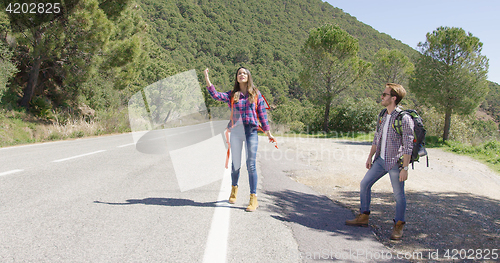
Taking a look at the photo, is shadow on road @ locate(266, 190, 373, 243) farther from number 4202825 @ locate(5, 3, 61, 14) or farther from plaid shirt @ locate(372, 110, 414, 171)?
number 4202825 @ locate(5, 3, 61, 14)

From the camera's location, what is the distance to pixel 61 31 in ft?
53.9

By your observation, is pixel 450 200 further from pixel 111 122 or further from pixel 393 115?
pixel 111 122

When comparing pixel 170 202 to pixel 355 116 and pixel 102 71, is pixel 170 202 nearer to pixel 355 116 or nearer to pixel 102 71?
pixel 102 71

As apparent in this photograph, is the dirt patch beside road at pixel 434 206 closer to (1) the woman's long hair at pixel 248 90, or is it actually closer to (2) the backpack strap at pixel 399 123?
(2) the backpack strap at pixel 399 123

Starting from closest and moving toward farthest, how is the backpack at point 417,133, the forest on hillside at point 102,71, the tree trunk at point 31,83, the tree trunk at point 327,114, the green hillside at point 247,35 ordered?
the backpack at point 417,133 < the forest on hillside at point 102,71 < the tree trunk at point 31,83 < the tree trunk at point 327,114 < the green hillside at point 247,35

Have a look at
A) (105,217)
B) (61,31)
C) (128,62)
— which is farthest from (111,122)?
(105,217)

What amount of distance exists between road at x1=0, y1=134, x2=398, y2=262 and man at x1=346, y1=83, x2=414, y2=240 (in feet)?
1.08

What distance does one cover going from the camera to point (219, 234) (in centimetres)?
309

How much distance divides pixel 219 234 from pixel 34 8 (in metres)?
17.7

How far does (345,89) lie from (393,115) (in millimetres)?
26298

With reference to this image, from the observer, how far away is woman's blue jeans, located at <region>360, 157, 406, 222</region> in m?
3.57

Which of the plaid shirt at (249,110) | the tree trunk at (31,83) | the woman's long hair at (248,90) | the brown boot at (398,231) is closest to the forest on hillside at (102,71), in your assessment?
the tree trunk at (31,83)

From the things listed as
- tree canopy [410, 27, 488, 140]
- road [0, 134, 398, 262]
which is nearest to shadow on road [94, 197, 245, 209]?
road [0, 134, 398, 262]

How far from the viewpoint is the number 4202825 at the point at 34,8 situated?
594 inches
